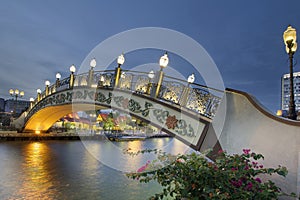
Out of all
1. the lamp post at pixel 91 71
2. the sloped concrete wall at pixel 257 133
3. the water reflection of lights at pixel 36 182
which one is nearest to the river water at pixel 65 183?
the water reflection of lights at pixel 36 182

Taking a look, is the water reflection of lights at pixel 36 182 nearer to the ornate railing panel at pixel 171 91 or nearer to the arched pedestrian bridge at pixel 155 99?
the arched pedestrian bridge at pixel 155 99

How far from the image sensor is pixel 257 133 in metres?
4.28

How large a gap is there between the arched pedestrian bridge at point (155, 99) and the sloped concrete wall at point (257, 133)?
569 mm

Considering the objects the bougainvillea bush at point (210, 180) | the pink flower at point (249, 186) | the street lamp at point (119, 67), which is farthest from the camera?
the street lamp at point (119, 67)

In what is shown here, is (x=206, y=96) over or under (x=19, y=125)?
over

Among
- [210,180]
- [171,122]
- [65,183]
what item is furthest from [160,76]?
[210,180]

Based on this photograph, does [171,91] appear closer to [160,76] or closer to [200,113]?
[160,76]

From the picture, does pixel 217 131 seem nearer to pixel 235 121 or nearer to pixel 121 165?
pixel 235 121

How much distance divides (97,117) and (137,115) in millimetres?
33188

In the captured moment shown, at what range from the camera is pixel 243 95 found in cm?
463

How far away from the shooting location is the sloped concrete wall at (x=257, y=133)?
12.3 feet

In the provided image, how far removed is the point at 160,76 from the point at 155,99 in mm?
776

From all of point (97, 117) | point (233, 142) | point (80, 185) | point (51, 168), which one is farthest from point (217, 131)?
point (97, 117)

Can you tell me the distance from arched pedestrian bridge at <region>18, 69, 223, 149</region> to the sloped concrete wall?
0.57 m
